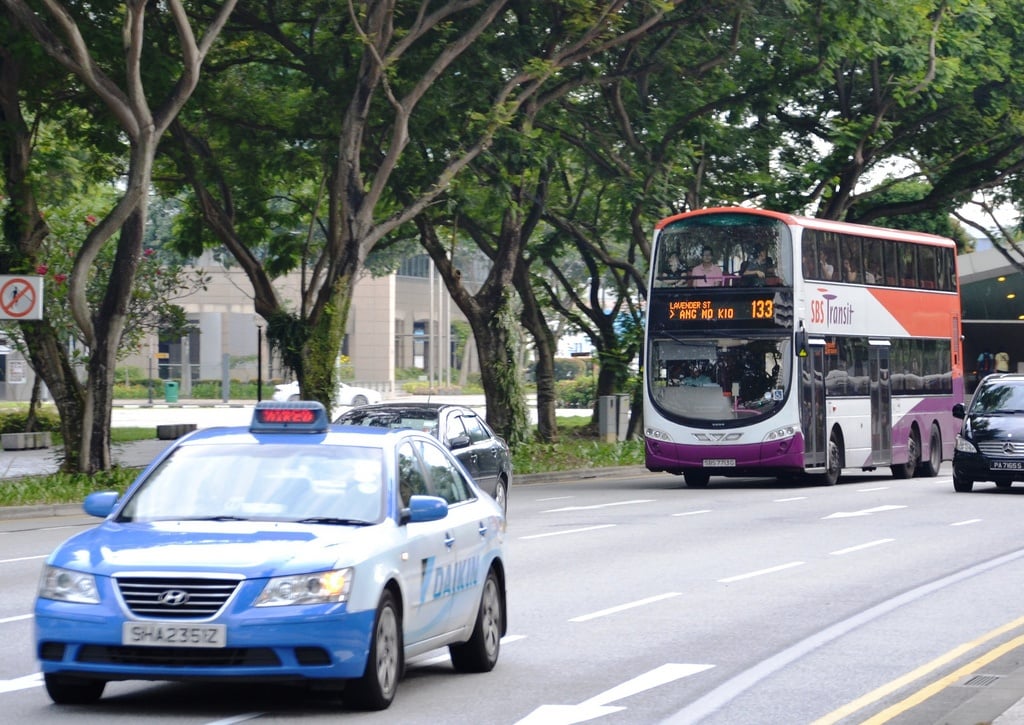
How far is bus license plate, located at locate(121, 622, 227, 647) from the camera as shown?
792 centimetres

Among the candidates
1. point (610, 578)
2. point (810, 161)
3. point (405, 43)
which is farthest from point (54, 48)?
point (810, 161)

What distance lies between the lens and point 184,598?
26.2 feet

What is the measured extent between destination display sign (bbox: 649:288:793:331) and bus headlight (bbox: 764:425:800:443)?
5.68ft

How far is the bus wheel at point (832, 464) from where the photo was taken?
30.7 metres

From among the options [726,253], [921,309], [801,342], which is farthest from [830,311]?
[921,309]

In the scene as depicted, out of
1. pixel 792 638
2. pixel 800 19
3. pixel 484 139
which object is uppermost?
pixel 800 19

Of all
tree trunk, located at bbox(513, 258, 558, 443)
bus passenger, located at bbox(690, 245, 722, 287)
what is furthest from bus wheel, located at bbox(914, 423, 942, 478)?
tree trunk, located at bbox(513, 258, 558, 443)

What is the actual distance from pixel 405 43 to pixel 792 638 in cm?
1636

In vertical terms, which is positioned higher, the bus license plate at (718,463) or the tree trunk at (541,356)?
the tree trunk at (541,356)

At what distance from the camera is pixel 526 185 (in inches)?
1371

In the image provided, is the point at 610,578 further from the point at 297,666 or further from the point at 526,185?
the point at 526,185

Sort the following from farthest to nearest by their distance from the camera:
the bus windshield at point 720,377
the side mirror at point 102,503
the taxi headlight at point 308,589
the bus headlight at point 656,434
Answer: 1. the bus headlight at point 656,434
2. the bus windshield at point 720,377
3. the side mirror at point 102,503
4. the taxi headlight at point 308,589

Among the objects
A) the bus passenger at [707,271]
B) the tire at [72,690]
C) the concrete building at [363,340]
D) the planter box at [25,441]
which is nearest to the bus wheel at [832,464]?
the bus passenger at [707,271]

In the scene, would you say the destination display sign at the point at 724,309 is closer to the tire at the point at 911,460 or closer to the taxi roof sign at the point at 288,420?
the tire at the point at 911,460
